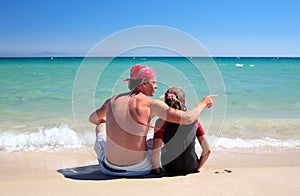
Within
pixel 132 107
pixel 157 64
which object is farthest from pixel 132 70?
pixel 157 64

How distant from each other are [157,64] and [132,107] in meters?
1.31

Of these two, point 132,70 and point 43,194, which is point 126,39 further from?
point 43,194

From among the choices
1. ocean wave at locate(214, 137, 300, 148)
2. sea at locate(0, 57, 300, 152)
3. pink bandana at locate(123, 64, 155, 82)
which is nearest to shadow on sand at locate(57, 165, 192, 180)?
sea at locate(0, 57, 300, 152)

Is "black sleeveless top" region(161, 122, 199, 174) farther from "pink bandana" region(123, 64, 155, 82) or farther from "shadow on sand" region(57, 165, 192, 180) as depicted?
"pink bandana" region(123, 64, 155, 82)

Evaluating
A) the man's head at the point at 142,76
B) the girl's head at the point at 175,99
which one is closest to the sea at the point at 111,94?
the girl's head at the point at 175,99

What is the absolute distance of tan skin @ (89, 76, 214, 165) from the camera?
9.73 feet

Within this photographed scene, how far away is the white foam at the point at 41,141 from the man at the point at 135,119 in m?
2.04

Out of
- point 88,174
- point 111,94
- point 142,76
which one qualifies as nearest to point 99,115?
point 88,174

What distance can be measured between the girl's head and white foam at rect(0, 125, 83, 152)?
98.3 inches

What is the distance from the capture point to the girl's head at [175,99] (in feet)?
10.3

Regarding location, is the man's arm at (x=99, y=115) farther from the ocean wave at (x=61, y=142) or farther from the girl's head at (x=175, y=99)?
the ocean wave at (x=61, y=142)

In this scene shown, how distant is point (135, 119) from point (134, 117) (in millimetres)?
Result: 22

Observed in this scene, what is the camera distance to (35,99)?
34.2ft

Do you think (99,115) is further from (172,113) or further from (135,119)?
(172,113)
